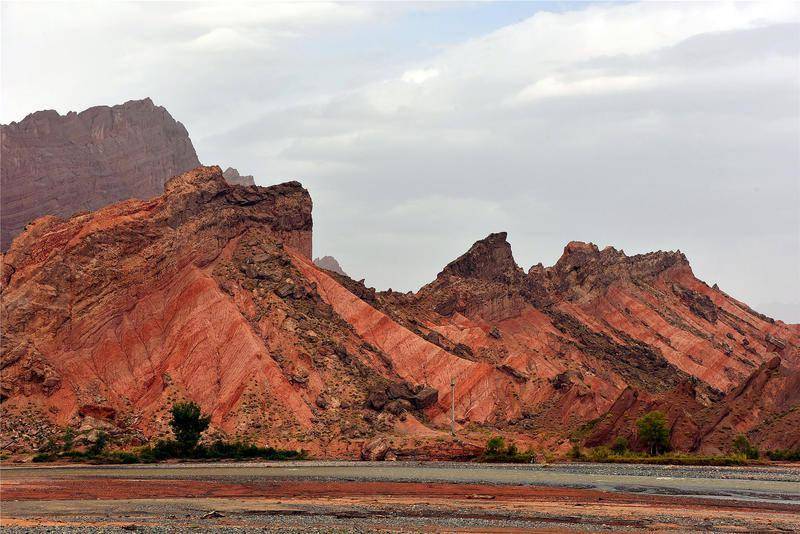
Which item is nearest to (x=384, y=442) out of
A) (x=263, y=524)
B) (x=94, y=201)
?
(x=263, y=524)

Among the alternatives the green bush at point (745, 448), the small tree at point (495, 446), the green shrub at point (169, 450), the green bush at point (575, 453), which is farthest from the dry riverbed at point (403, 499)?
the small tree at point (495, 446)

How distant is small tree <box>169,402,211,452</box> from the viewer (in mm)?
85188

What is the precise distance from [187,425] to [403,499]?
37.9 m

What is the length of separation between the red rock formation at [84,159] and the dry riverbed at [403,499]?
8328 centimetres

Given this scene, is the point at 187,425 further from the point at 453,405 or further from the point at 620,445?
the point at 620,445

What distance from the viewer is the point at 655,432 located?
83438 millimetres

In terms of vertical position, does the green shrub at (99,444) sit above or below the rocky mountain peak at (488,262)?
below

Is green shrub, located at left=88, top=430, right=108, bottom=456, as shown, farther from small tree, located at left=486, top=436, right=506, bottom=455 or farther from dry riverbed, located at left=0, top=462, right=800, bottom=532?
small tree, located at left=486, top=436, right=506, bottom=455

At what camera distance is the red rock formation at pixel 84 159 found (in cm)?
14988

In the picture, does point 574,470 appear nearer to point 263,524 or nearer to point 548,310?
point 263,524

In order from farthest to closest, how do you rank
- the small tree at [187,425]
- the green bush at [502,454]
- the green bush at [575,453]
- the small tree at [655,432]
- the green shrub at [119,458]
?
the small tree at [187,425] → the green bush at [575,453] → the small tree at [655,432] → the green bush at [502,454] → the green shrub at [119,458]

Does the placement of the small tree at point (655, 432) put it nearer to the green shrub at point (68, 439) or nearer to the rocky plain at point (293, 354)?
the rocky plain at point (293, 354)

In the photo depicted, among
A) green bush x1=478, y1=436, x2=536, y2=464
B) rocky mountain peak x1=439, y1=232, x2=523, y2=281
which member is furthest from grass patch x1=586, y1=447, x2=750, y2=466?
rocky mountain peak x1=439, y1=232, x2=523, y2=281

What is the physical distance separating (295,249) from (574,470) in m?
56.1
